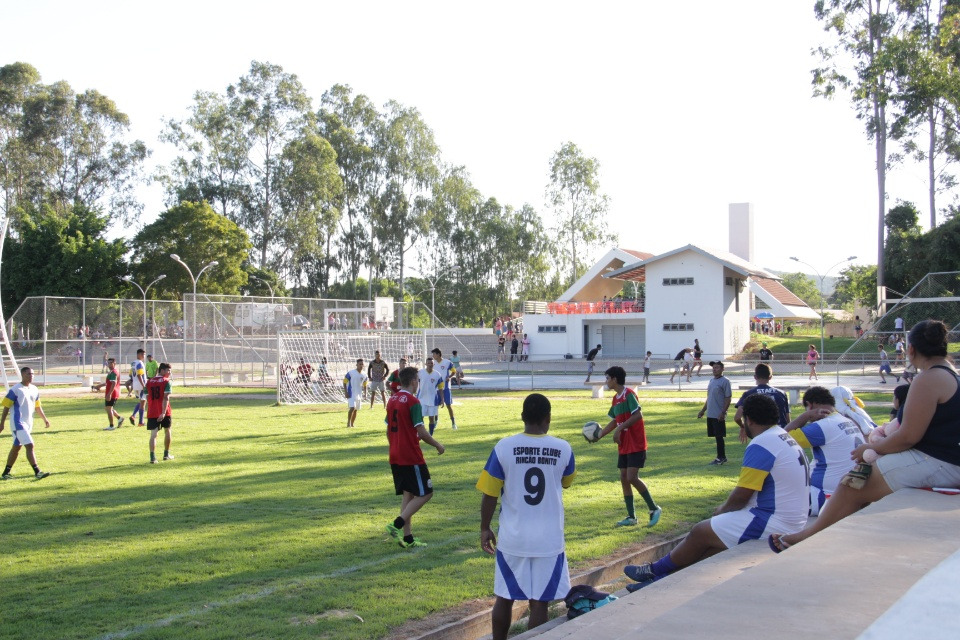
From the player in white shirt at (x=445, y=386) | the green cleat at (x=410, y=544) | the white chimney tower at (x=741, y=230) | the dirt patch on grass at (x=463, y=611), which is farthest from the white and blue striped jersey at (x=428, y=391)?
the white chimney tower at (x=741, y=230)

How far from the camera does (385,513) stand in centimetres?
980

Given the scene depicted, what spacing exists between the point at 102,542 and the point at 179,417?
14.6 meters

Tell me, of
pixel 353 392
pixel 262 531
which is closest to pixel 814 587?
pixel 262 531

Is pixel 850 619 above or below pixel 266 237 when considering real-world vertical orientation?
below

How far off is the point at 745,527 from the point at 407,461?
3.76m

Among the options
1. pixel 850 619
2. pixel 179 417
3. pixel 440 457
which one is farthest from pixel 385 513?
pixel 179 417

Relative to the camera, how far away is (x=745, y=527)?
224 inches

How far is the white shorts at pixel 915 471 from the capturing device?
17.3ft

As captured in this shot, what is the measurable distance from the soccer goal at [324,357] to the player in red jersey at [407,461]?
17.8m

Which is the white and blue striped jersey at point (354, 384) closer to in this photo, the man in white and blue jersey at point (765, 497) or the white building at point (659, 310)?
the man in white and blue jersey at point (765, 497)

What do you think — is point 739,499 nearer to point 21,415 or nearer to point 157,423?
point 21,415

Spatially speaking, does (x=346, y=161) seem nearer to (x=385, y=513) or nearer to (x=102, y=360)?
(x=102, y=360)

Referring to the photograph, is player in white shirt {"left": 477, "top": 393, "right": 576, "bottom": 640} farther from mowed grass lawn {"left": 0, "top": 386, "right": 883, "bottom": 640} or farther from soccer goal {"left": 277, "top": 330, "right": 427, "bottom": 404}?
soccer goal {"left": 277, "top": 330, "right": 427, "bottom": 404}

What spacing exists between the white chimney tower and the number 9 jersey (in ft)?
222
